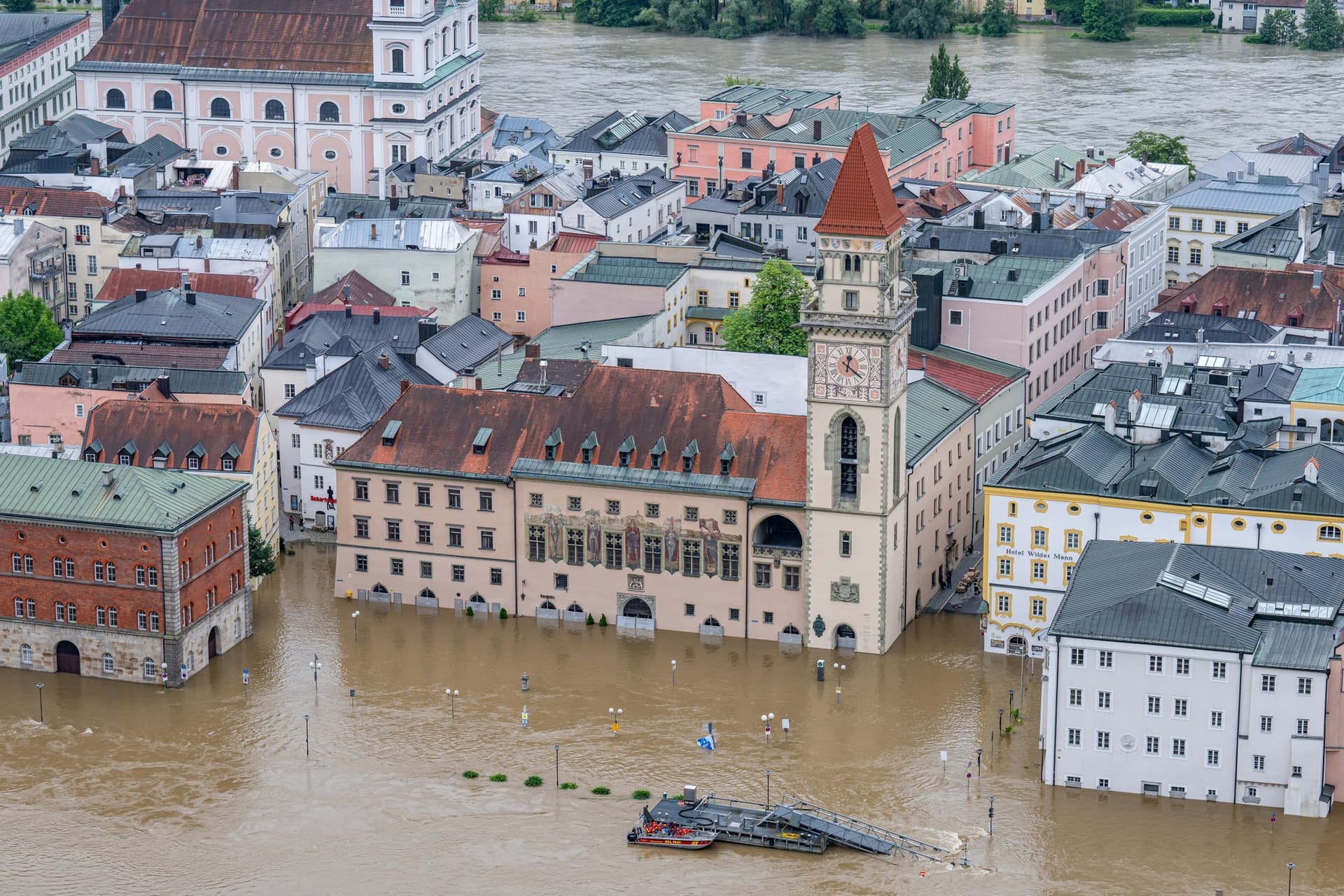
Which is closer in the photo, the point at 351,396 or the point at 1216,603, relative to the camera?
the point at 1216,603

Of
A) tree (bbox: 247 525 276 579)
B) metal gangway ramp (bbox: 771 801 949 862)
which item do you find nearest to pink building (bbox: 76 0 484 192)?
tree (bbox: 247 525 276 579)

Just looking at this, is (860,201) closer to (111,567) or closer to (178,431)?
(178,431)

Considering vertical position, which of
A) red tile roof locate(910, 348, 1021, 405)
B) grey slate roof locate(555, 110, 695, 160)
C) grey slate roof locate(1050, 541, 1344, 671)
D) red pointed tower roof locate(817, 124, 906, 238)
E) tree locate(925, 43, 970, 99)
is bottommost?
grey slate roof locate(1050, 541, 1344, 671)

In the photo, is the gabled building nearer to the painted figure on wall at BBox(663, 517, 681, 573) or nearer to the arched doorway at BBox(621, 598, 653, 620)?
the arched doorway at BBox(621, 598, 653, 620)

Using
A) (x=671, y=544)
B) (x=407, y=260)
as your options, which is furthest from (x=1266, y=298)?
(x=407, y=260)

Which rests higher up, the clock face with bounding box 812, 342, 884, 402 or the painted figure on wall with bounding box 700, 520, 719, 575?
the clock face with bounding box 812, 342, 884, 402

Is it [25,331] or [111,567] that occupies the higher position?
[25,331]

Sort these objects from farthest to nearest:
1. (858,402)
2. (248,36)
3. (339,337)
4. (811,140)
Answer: (248,36), (811,140), (339,337), (858,402)
